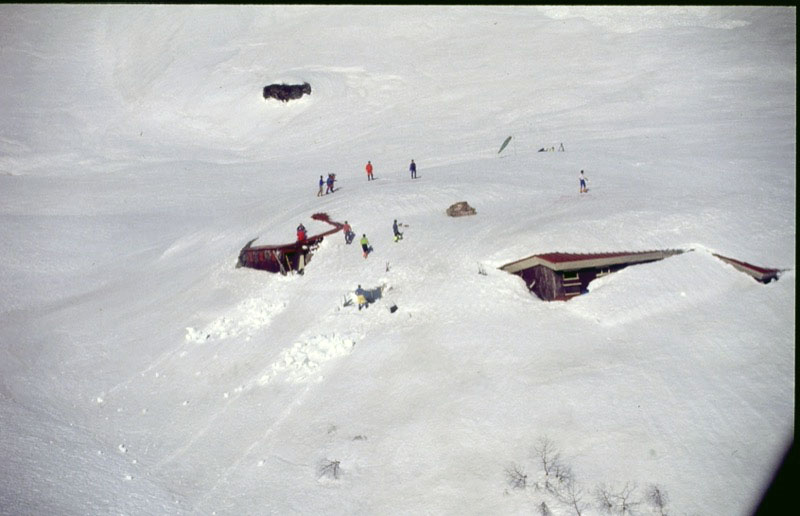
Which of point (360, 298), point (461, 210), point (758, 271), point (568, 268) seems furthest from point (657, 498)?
point (461, 210)

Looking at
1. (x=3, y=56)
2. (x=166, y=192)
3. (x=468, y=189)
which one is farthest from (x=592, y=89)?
(x=3, y=56)

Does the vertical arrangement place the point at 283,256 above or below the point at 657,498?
above

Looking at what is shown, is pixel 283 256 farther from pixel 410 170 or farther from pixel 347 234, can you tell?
pixel 410 170

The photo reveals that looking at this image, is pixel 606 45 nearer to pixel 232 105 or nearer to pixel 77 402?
pixel 232 105

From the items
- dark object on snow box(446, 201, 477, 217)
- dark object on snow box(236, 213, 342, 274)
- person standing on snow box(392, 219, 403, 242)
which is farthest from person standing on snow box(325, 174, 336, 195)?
person standing on snow box(392, 219, 403, 242)

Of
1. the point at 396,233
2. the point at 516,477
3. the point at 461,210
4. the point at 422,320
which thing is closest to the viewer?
the point at 516,477

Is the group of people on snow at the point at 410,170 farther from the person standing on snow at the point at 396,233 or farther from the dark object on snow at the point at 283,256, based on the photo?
the person standing on snow at the point at 396,233

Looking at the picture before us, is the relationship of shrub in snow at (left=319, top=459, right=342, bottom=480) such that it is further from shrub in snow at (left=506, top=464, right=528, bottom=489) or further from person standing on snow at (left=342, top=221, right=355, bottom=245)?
person standing on snow at (left=342, top=221, right=355, bottom=245)
